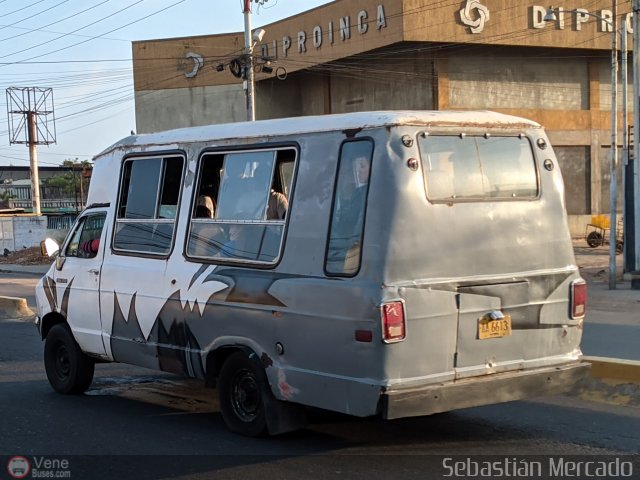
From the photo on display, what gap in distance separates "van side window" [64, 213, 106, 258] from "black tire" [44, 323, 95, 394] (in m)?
0.86

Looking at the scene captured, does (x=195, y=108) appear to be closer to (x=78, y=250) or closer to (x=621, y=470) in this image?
(x=78, y=250)

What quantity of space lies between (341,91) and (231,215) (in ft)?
121

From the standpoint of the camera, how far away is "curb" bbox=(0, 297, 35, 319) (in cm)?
1568

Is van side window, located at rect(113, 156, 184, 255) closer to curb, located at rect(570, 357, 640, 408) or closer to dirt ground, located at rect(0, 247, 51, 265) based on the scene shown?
curb, located at rect(570, 357, 640, 408)

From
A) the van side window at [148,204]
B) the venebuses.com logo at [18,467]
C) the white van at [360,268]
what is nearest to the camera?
the white van at [360,268]

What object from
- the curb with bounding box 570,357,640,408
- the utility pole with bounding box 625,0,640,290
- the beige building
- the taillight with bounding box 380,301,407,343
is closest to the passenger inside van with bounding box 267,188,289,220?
the taillight with bounding box 380,301,407,343

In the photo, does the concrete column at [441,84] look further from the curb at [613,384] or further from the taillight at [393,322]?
the taillight at [393,322]

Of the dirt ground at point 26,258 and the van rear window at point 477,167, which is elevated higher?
the van rear window at point 477,167

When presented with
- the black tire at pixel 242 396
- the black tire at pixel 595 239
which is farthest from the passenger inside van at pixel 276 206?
the black tire at pixel 595 239

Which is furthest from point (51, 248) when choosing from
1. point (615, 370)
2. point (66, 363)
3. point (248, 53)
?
point (248, 53)

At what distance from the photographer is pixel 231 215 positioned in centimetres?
682

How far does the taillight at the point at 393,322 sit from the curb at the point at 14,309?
39.5 ft

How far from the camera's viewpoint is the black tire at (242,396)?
6414 millimetres

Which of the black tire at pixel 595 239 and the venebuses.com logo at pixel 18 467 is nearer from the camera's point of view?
the venebuses.com logo at pixel 18 467
